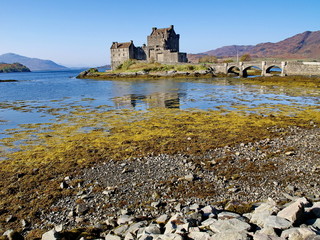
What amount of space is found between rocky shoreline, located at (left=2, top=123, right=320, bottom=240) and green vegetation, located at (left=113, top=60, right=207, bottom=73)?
74327 millimetres

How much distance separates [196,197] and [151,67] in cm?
8490

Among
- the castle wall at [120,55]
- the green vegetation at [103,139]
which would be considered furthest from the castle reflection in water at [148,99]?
the castle wall at [120,55]

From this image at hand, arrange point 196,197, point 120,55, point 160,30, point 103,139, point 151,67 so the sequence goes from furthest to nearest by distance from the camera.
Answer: point 120,55, point 160,30, point 151,67, point 103,139, point 196,197

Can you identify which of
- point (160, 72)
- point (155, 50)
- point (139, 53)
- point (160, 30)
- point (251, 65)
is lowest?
point (160, 72)

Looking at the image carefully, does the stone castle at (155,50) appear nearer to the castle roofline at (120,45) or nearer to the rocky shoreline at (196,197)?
the castle roofline at (120,45)

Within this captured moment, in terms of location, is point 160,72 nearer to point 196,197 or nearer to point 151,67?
point 151,67

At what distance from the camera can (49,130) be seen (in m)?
20.7

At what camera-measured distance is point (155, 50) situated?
4038 inches

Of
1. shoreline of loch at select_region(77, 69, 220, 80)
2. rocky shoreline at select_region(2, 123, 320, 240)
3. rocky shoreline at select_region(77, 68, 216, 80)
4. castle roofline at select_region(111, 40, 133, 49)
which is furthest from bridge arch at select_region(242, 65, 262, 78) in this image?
rocky shoreline at select_region(2, 123, 320, 240)

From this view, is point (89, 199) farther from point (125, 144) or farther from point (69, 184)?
point (125, 144)

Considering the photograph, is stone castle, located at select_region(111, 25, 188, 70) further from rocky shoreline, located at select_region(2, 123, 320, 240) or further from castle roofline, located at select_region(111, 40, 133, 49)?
rocky shoreline, located at select_region(2, 123, 320, 240)

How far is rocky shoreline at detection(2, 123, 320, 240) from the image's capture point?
270 inches

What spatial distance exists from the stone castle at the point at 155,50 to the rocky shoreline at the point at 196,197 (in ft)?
275

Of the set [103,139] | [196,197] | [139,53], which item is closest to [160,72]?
[139,53]
